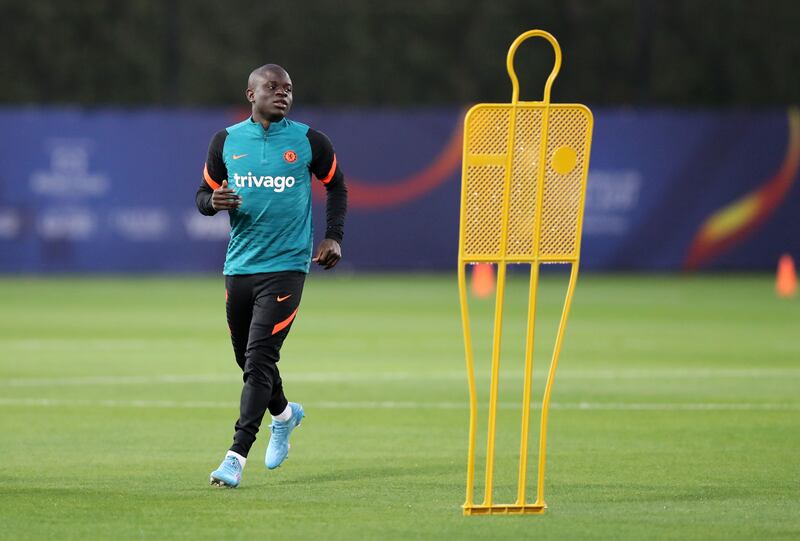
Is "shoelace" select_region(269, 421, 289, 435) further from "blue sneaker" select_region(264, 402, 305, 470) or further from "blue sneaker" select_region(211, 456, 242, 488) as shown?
"blue sneaker" select_region(211, 456, 242, 488)

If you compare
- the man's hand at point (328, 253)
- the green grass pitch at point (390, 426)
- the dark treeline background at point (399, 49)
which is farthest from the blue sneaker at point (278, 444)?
the dark treeline background at point (399, 49)

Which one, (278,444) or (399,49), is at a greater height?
(278,444)

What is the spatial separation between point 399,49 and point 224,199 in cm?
3967

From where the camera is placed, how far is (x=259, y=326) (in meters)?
10.2

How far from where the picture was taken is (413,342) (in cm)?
2059

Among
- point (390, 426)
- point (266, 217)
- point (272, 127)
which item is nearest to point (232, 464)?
point (266, 217)

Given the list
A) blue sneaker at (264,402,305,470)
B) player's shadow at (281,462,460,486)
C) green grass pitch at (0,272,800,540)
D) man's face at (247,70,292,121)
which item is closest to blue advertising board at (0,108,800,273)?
green grass pitch at (0,272,800,540)

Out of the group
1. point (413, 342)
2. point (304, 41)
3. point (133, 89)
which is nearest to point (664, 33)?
point (304, 41)

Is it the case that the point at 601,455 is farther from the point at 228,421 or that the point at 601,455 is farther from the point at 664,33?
the point at 664,33

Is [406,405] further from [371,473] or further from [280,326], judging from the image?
[280,326]

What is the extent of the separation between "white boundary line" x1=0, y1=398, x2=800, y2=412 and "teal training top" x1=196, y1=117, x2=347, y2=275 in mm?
4135

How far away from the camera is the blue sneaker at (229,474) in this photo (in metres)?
9.91

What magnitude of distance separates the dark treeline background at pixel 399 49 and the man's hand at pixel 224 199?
3708cm

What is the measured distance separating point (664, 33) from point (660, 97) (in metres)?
2.29
